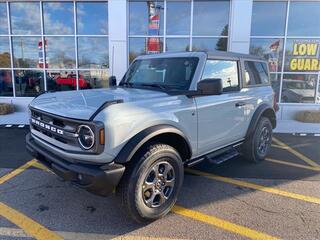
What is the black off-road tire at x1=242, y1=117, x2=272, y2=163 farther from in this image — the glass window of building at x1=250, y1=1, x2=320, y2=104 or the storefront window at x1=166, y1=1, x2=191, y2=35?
the storefront window at x1=166, y1=1, x2=191, y2=35

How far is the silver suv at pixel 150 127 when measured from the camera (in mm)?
2703

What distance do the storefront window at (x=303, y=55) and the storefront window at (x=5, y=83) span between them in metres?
10.7

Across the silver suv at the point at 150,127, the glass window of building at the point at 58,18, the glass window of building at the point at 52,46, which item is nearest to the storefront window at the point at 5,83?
the glass window of building at the point at 52,46

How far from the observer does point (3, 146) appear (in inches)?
236

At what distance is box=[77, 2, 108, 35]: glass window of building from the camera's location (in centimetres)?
1015

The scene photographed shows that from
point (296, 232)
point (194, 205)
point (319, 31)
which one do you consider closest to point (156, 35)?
point (319, 31)

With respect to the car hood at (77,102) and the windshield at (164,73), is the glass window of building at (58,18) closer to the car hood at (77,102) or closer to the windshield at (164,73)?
the windshield at (164,73)

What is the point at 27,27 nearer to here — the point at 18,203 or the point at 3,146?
the point at 3,146

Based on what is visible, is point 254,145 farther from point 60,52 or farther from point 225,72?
point 60,52

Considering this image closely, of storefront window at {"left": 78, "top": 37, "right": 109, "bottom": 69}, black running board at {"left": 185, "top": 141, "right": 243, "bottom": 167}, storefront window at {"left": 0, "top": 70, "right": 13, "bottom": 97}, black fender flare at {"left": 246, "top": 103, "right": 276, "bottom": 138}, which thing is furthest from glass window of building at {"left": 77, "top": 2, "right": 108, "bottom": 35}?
black running board at {"left": 185, "top": 141, "right": 243, "bottom": 167}

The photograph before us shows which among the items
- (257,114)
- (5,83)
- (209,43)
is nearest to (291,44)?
(209,43)

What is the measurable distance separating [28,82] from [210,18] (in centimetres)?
750

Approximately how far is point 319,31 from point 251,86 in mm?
6756

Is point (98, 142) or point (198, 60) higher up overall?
point (198, 60)
